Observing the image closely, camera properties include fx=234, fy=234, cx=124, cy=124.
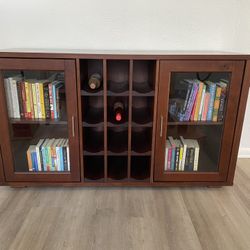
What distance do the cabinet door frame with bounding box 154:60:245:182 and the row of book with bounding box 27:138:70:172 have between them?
2.01 feet

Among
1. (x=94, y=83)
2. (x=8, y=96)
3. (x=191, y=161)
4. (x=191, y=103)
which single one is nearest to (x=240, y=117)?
(x=191, y=103)

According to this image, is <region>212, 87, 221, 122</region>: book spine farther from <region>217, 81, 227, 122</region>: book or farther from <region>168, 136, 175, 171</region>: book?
<region>168, 136, 175, 171</region>: book

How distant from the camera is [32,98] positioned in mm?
1456

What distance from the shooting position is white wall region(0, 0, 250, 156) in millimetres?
1623

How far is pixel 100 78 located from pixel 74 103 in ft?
0.76

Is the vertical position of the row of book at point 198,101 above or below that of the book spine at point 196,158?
above

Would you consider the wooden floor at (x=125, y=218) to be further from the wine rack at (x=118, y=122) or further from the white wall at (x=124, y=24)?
the white wall at (x=124, y=24)

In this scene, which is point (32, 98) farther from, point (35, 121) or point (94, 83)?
point (94, 83)

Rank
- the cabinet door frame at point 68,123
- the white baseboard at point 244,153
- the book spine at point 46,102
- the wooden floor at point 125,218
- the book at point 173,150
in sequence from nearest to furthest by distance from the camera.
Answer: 1. the wooden floor at point 125,218
2. the cabinet door frame at point 68,123
3. the book spine at point 46,102
4. the book at point 173,150
5. the white baseboard at point 244,153

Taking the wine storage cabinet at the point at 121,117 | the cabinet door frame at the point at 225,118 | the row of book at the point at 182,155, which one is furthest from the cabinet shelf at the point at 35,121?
the row of book at the point at 182,155

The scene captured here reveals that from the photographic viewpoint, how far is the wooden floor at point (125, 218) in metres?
1.21

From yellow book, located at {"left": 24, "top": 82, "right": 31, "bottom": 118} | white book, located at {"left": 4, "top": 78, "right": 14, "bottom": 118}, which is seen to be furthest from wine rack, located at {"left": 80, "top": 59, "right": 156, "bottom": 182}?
white book, located at {"left": 4, "top": 78, "right": 14, "bottom": 118}

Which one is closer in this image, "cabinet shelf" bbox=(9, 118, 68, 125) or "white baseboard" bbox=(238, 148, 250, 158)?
"cabinet shelf" bbox=(9, 118, 68, 125)

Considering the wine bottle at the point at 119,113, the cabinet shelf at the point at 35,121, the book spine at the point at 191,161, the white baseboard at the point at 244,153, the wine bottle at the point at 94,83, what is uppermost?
the wine bottle at the point at 94,83
